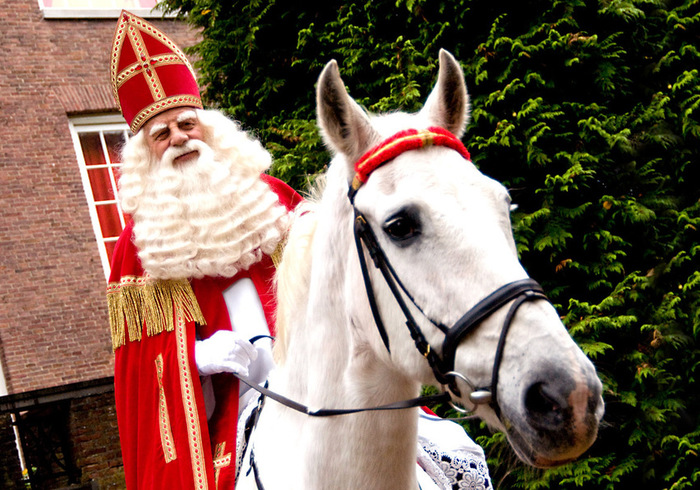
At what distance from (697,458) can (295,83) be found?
157 inches

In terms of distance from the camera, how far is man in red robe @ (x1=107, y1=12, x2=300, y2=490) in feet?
7.14

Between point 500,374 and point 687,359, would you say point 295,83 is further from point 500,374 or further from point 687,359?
point 500,374

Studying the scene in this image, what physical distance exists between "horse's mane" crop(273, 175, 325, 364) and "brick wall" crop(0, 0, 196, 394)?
26.6 feet

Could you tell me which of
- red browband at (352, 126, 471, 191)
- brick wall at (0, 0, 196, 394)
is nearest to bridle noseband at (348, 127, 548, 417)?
red browband at (352, 126, 471, 191)

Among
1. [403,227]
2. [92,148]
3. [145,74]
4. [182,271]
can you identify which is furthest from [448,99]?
[92,148]

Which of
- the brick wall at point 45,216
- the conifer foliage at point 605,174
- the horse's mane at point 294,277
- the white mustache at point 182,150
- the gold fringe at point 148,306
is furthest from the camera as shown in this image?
the brick wall at point 45,216

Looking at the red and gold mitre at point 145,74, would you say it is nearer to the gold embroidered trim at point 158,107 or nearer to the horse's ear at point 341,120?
the gold embroidered trim at point 158,107

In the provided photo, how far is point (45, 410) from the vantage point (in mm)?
7395

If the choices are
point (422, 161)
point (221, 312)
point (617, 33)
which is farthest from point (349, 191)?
point (617, 33)

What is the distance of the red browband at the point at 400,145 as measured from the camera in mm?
1458

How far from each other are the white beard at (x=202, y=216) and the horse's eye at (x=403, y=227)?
118 cm

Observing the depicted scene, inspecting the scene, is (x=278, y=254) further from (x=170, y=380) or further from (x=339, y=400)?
(x=339, y=400)

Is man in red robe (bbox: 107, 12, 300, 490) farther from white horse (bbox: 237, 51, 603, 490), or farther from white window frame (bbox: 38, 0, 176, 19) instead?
white window frame (bbox: 38, 0, 176, 19)

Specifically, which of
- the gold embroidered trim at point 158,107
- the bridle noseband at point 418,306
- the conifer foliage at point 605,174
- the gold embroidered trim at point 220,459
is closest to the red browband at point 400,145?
the bridle noseband at point 418,306
